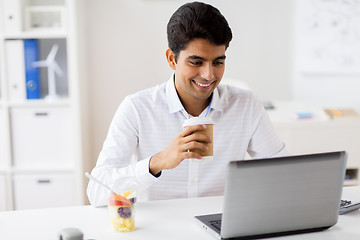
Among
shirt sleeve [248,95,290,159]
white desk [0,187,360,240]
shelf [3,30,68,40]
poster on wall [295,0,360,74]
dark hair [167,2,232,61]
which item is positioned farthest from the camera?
poster on wall [295,0,360,74]

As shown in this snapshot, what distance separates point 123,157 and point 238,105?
52 centimetres

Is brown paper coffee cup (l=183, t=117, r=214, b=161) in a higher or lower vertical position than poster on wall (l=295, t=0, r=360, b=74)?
lower

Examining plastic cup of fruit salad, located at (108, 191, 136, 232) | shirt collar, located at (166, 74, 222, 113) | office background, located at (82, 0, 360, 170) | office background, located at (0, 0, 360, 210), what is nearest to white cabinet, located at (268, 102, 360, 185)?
office background, located at (0, 0, 360, 210)

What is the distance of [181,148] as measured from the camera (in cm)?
137

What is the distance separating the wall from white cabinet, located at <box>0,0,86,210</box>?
0.92ft

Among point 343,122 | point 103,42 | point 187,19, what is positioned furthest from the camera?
point 103,42

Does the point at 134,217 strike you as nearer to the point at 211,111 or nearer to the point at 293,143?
the point at 211,111

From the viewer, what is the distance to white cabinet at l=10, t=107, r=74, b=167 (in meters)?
2.94

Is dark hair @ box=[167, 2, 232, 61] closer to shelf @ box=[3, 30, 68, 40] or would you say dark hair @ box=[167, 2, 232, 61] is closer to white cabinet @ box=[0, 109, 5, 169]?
shelf @ box=[3, 30, 68, 40]

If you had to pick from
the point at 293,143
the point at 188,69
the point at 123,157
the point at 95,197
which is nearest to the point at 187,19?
the point at 188,69

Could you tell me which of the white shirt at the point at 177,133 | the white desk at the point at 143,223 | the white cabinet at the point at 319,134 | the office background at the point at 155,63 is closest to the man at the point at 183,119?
the white shirt at the point at 177,133

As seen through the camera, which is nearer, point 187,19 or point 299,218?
point 299,218

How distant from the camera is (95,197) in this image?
4.87ft

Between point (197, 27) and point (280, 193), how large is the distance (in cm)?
71
